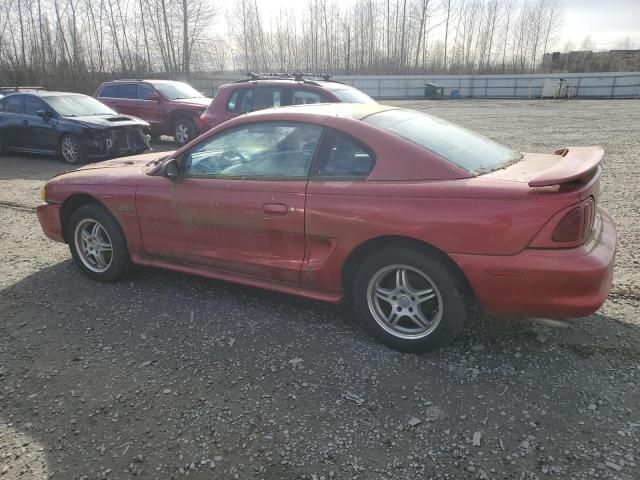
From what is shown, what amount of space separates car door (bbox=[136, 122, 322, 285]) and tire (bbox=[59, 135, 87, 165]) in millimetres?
7425

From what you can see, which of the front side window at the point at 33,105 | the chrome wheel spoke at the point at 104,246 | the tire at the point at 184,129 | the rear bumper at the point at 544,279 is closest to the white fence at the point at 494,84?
the tire at the point at 184,129

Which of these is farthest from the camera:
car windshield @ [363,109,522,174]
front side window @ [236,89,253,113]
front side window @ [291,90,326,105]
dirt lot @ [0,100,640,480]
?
front side window @ [236,89,253,113]

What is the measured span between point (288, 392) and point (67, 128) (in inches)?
382

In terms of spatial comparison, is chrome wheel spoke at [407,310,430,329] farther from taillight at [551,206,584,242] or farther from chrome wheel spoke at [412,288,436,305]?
taillight at [551,206,584,242]

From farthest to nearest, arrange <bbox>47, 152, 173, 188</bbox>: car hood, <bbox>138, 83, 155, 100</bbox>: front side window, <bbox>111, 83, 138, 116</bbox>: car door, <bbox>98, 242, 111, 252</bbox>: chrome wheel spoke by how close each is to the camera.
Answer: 1. <bbox>111, 83, 138, 116</bbox>: car door
2. <bbox>138, 83, 155, 100</bbox>: front side window
3. <bbox>98, 242, 111, 252</bbox>: chrome wheel spoke
4. <bbox>47, 152, 173, 188</bbox>: car hood

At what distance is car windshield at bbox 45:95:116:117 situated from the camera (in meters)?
10.5

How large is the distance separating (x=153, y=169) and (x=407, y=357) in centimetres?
244

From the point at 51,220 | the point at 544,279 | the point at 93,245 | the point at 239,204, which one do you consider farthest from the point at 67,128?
the point at 544,279

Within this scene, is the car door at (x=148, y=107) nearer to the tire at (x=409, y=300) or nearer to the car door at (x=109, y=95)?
the car door at (x=109, y=95)

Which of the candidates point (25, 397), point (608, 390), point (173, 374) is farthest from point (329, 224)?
point (25, 397)

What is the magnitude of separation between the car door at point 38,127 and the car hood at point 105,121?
547 millimetres

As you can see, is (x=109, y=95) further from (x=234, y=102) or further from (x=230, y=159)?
(x=230, y=159)

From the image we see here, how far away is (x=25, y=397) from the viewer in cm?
266

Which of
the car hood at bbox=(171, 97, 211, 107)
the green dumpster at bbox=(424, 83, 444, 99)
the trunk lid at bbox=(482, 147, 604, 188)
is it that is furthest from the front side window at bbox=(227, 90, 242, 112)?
the green dumpster at bbox=(424, 83, 444, 99)
